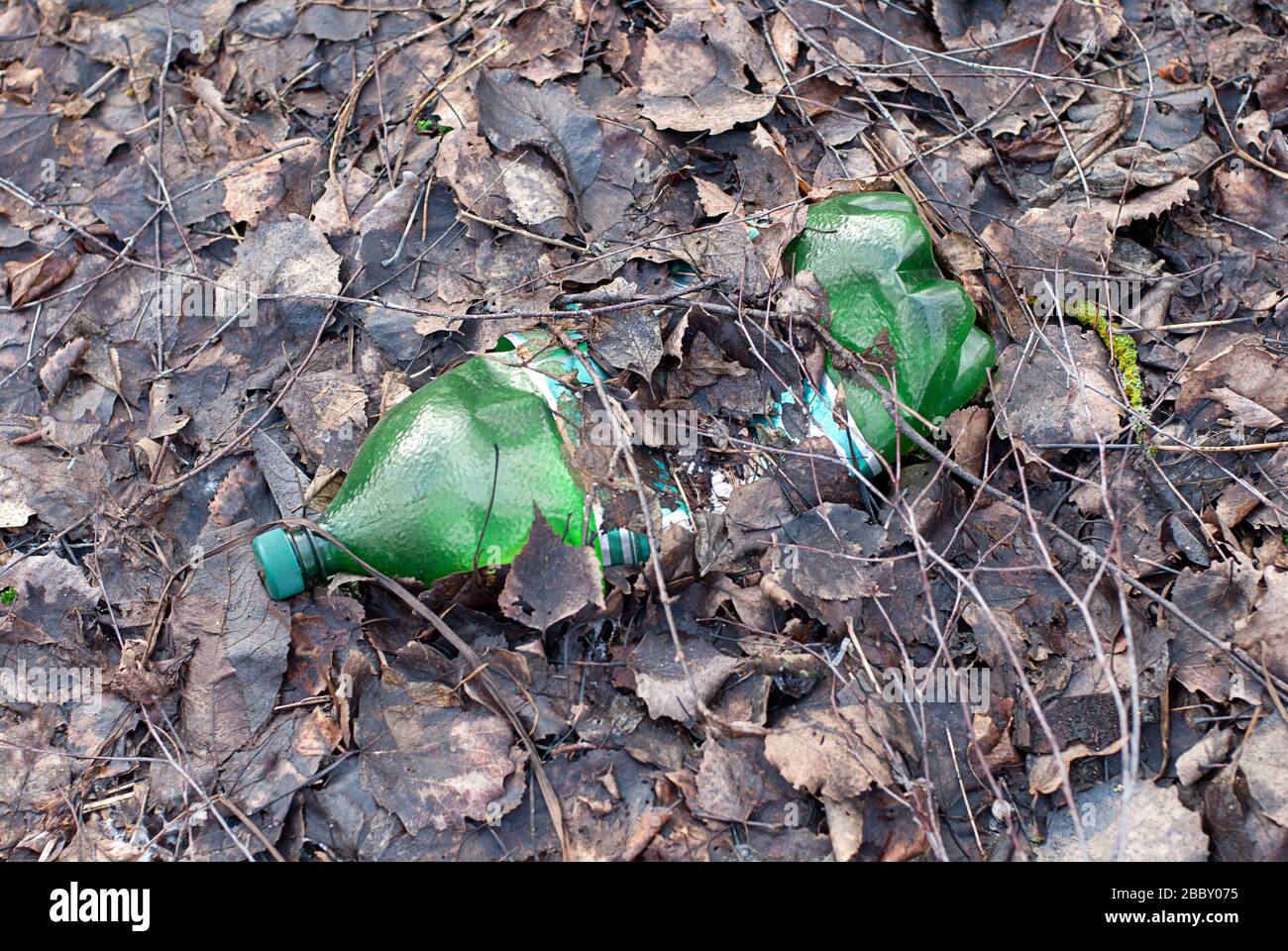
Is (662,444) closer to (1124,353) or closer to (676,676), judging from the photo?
(676,676)

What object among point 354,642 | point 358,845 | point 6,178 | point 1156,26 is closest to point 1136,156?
point 1156,26

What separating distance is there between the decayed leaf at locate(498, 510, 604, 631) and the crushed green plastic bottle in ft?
2.67

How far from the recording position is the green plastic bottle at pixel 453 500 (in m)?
2.36

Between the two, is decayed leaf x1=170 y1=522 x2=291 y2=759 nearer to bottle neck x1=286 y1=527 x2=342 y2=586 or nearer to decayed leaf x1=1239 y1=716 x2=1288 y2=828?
bottle neck x1=286 y1=527 x2=342 y2=586

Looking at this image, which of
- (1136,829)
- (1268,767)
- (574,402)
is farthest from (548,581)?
(1268,767)

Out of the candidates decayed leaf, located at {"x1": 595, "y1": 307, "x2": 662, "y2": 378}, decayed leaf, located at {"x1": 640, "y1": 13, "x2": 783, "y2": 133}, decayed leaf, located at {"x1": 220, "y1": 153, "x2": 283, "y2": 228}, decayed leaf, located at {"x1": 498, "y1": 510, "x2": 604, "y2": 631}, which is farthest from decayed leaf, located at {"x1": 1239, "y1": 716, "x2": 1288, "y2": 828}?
decayed leaf, located at {"x1": 220, "y1": 153, "x2": 283, "y2": 228}

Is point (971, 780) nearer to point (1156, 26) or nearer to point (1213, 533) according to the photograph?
point (1213, 533)

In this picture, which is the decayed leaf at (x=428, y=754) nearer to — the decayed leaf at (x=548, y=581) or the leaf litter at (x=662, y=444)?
the leaf litter at (x=662, y=444)

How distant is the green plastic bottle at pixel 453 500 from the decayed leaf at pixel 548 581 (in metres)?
0.05

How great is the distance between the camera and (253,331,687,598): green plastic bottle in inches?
92.9

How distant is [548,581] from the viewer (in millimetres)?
2367

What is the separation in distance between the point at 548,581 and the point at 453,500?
31 centimetres

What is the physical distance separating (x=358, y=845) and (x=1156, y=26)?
12.2 feet

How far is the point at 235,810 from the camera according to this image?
89.7 inches
